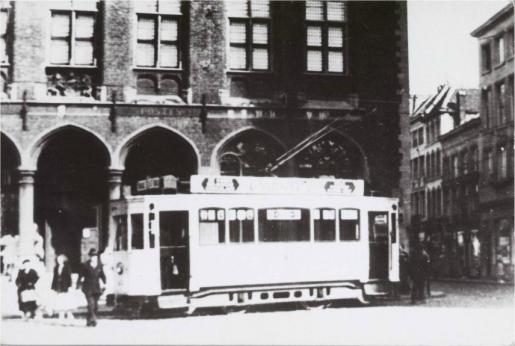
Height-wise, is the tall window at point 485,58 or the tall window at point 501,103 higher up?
the tall window at point 485,58

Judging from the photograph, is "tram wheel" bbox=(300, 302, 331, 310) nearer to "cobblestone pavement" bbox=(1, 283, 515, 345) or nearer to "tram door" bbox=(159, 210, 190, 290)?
"cobblestone pavement" bbox=(1, 283, 515, 345)

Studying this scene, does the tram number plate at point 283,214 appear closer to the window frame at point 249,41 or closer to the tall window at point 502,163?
the window frame at point 249,41

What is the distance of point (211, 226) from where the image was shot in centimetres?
959

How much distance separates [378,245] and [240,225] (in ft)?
6.28

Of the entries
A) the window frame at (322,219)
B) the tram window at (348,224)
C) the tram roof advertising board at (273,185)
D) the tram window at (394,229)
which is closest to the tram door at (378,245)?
the tram window at (394,229)

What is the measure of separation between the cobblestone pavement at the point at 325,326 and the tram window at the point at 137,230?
93 cm

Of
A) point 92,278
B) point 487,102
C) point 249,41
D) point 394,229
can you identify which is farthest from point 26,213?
point 487,102

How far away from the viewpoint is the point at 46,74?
7883mm

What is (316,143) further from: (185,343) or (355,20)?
(185,343)

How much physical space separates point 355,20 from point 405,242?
121 inches

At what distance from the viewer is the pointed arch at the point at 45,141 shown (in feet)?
26.0

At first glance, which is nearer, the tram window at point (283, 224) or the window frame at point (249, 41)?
the window frame at point (249, 41)

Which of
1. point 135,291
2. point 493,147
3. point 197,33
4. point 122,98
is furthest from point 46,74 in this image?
point 493,147

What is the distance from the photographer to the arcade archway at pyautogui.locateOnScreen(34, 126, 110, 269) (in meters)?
7.83
